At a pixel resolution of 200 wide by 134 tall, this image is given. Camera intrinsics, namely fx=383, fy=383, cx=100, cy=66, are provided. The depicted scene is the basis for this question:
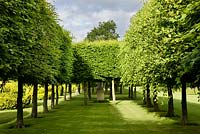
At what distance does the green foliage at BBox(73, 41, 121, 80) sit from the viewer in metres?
47.0

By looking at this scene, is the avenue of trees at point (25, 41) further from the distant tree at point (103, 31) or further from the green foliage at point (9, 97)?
the distant tree at point (103, 31)

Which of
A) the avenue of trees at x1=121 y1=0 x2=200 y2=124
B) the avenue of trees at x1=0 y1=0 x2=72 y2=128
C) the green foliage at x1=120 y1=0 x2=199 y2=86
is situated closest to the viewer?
the green foliage at x1=120 y1=0 x2=199 y2=86

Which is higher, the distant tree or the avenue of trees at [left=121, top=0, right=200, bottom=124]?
the distant tree

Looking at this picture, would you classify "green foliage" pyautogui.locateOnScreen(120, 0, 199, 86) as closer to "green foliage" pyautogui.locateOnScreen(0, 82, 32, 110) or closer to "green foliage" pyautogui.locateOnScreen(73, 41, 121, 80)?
"green foliage" pyautogui.locateOnScreen(0, 82, 32, 110)

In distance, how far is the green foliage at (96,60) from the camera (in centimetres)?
4703

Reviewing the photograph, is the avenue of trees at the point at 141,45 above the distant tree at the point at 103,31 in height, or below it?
below

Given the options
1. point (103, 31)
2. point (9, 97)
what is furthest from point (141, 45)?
point (103, 31)

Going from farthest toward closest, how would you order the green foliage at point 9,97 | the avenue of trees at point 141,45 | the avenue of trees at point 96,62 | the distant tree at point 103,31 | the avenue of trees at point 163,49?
the distant tree at point 103,31 < the avenue of trees at point 96,62 < the green foliage at point 9,97 < the avenue of trees at point 163,49 < the avenue of trees at point 141,45

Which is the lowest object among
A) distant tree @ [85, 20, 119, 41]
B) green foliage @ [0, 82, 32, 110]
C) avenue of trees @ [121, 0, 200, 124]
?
green foliage @ [0, 82, 32, 110]

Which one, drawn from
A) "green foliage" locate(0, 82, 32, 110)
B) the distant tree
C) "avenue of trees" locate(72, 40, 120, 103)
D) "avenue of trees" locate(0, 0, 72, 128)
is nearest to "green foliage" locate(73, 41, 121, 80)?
"avenue of trees" locate(72, 40, 120, 103)

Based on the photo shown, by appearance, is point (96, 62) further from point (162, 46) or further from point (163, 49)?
point (163, 49)

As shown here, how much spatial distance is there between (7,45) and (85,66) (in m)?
35.2

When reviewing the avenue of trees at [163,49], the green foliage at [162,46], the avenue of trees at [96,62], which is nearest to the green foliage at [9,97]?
the avenue of trees at [96,62]

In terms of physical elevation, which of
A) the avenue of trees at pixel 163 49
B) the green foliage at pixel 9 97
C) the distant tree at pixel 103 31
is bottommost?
the green foliage at pixel 9 97
